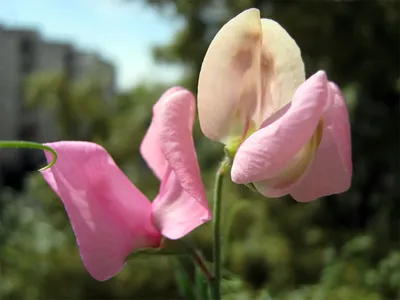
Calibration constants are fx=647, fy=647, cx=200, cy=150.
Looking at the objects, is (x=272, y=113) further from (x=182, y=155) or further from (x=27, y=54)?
(x=27, y=54)

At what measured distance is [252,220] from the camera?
248cm

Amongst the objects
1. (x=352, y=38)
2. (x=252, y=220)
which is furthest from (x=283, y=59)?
(x=352, y=38)

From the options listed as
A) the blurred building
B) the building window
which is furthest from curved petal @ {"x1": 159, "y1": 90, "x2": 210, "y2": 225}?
the building window

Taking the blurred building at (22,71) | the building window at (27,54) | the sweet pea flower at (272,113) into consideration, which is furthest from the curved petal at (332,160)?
the building window at (27,54)

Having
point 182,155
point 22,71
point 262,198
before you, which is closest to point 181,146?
point 182,155

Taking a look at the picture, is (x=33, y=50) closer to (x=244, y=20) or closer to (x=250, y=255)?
(x=250, y=255)

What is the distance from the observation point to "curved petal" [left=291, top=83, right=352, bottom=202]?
0.90ft

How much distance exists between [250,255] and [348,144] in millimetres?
2014

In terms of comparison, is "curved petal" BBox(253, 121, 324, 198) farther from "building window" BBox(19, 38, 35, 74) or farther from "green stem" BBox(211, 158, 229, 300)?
"building window" BBox(19, 38, 35, 74)

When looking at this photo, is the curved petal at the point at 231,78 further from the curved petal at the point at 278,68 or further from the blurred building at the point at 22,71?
the blurred building at the point at 22,71

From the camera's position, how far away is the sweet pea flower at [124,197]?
0.91 feet

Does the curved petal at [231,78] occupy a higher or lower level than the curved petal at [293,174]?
higher

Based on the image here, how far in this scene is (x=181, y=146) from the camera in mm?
280

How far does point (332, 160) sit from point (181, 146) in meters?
0.07
